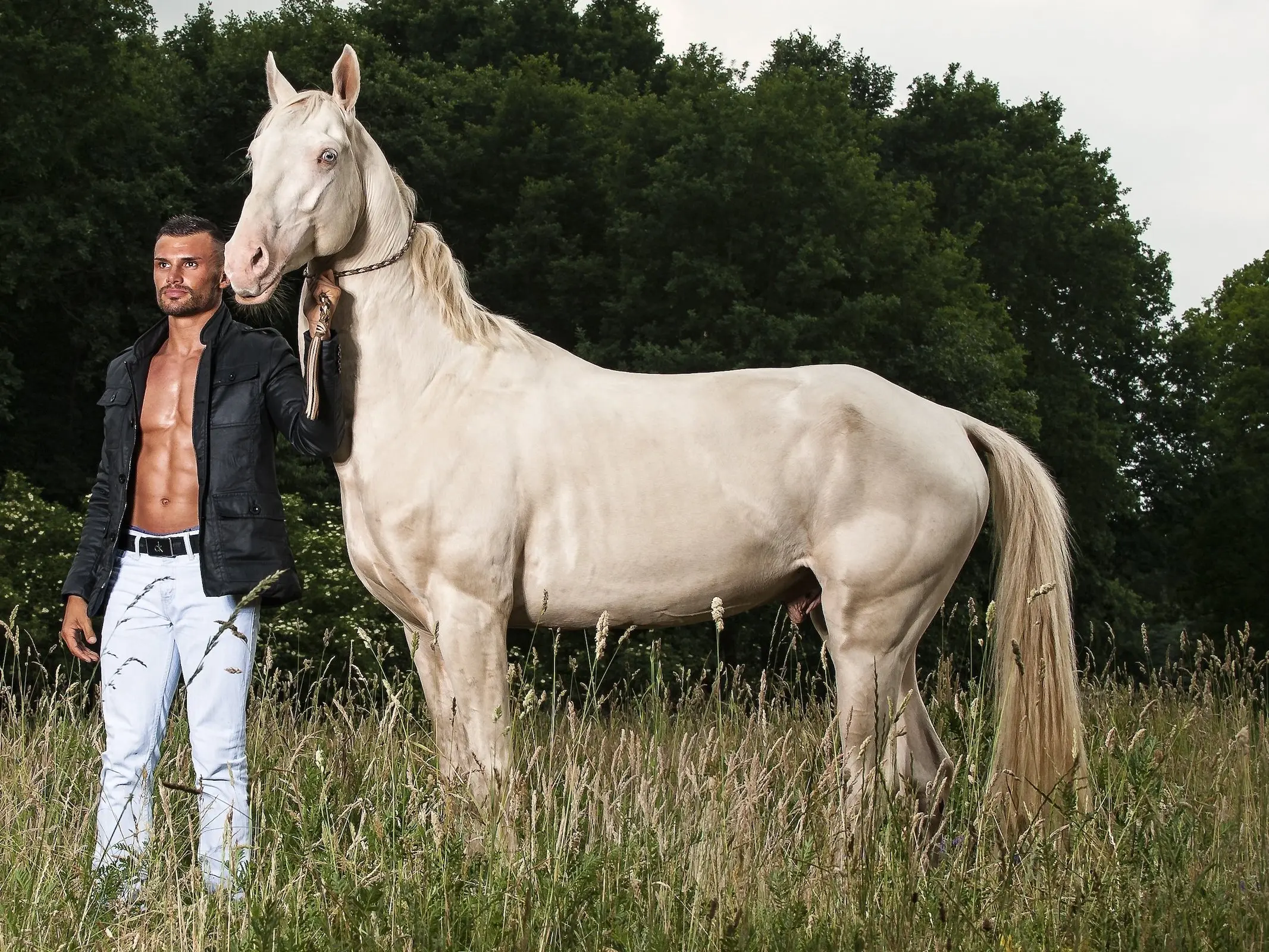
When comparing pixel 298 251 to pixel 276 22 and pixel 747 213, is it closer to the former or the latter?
pixel 747 213

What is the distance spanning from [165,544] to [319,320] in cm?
89

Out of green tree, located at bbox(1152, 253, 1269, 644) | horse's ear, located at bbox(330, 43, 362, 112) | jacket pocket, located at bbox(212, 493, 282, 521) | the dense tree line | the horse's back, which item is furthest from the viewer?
green tree, located at bbox(1152, 253, 1269, 644)

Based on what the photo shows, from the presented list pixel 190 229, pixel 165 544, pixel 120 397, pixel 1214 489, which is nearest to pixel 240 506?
pixel 165 544

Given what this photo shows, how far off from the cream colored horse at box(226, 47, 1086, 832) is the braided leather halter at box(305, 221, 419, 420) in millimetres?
26

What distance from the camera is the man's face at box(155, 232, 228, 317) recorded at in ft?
14.2

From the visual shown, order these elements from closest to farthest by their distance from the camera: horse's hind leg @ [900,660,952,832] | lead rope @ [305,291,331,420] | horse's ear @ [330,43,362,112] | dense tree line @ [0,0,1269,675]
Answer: lead rope @ [305,291,331,420] → horse's ear @ [330,43,362,112] → horse's hind leg @ [900,660,952,832] → dense tree line @ [0,0,1269,675]

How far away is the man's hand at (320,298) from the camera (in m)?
4.50

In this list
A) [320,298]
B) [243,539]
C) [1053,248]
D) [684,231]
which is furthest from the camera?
[1053,248]

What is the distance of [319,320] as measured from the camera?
446cm

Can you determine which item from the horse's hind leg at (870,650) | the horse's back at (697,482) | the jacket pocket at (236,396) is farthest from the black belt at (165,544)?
the horse's hind leg at (870,650)

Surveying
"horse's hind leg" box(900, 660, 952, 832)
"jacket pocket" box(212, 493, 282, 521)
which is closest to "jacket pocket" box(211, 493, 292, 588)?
"jacket pocket" box(212, 493, 282, 521)

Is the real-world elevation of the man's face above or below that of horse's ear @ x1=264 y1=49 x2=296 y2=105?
below

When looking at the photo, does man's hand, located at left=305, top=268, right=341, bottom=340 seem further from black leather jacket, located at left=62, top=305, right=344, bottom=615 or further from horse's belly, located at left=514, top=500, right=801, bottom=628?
horse's belly, located at left=514, top=500, right=801, bottom=628

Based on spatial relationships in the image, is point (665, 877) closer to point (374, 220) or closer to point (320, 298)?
point (320, 298)
